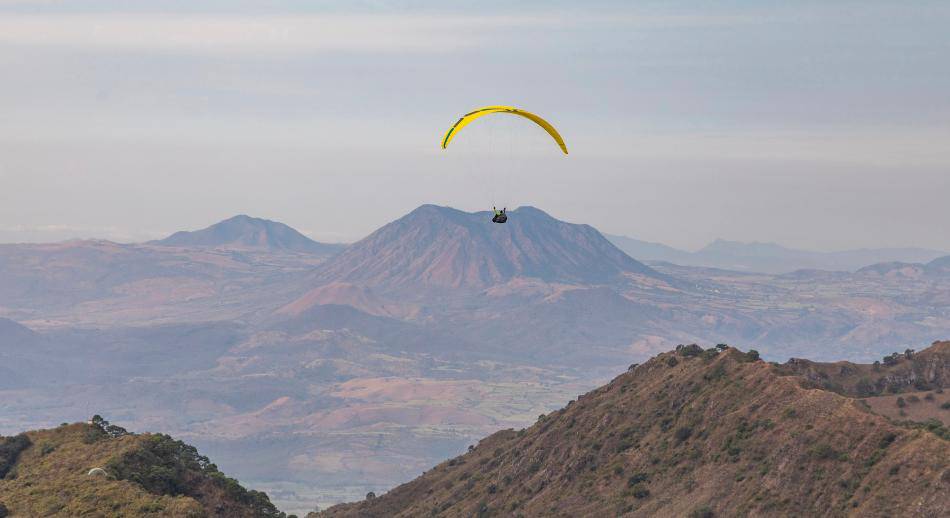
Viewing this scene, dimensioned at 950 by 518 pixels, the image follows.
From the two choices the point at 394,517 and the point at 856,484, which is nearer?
the point at 856,484

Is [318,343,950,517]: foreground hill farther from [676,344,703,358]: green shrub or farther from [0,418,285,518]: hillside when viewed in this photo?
[0,418,285,518]: hillside

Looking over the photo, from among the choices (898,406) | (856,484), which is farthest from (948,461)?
(898,406)

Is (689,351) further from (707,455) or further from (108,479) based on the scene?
(108,479)

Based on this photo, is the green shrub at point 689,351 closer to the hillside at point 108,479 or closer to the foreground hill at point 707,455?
the foreground hill at point 707,455

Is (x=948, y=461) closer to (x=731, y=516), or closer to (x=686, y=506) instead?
(x=731, y=516)

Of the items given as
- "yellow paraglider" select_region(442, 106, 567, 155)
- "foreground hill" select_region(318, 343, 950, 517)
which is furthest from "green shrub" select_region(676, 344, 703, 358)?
"yellow paraglider" select_region(442, 106, 567, 155)
